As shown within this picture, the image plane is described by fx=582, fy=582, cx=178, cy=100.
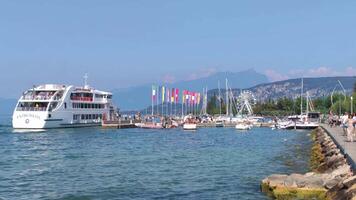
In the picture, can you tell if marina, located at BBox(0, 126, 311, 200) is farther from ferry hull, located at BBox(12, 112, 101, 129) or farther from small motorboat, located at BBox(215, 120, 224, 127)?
small motorboat, located at BBox(215, 120, 224, 127)

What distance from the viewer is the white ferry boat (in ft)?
364

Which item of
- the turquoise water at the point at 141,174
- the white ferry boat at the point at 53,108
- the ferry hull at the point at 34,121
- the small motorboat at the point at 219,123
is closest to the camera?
the turquoise water at the point at 141,174

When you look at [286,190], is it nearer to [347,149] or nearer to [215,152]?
[347,149]

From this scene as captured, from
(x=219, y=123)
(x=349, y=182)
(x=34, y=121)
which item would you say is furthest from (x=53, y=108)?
(x=349, y=182)

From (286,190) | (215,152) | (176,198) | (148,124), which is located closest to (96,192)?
(176,198)

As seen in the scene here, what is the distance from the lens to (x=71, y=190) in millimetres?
29953

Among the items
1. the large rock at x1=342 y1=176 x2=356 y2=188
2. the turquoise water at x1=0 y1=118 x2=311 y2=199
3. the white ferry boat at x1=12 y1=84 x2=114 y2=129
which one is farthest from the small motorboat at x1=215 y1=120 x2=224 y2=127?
the large rock at x1=342 y1=176 x2=356 y2=188

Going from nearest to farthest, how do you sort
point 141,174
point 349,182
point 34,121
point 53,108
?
1. point 349,182
2. point 141,174
3. point 34,121
4. point 53,108

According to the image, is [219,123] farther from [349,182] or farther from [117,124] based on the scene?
[349,182]

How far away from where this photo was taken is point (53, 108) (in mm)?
113125

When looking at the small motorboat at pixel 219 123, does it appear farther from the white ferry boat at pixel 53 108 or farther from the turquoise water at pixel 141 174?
the turquoise water at pixel 141 174

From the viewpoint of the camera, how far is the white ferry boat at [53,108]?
110812 mm

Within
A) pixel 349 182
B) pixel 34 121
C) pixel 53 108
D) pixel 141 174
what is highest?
pixel 53 108

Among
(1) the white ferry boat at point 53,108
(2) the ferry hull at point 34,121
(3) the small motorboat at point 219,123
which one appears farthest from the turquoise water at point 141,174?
(3) the small motorboat at point 219,123
